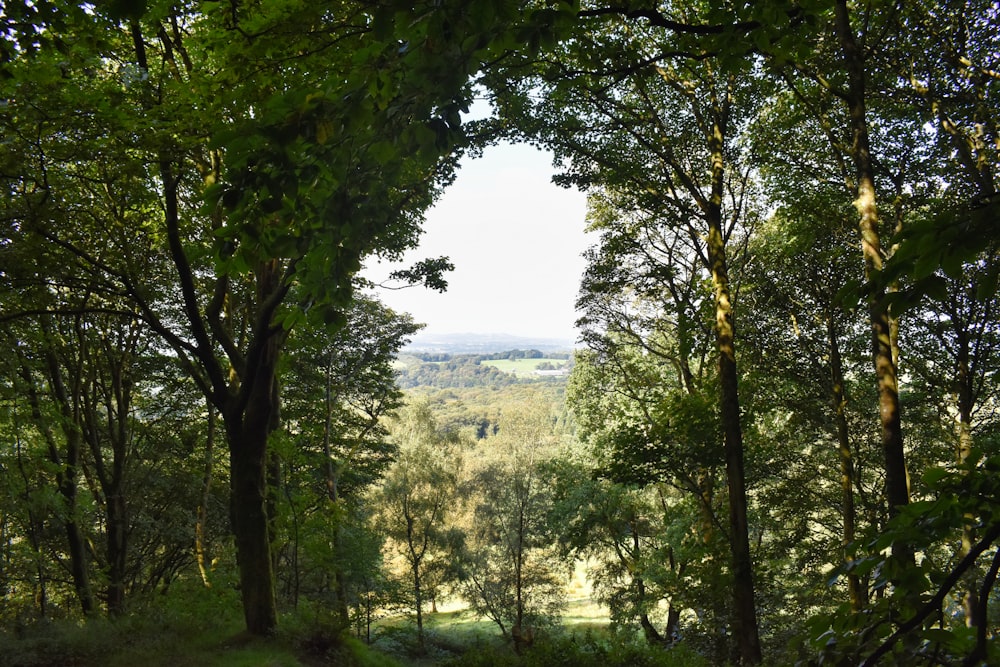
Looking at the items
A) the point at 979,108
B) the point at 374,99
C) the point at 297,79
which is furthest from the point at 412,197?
the point at 979,108

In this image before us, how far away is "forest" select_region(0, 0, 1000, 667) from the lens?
4.21ft

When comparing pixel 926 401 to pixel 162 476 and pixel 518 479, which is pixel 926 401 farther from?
pixel 162 476

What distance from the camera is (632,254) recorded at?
1063 centimetres

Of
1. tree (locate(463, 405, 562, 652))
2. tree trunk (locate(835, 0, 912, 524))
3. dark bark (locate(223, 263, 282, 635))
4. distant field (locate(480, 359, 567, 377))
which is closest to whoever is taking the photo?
tree trunk (locate(835, 0, 912, 524))

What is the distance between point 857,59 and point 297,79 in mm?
4853

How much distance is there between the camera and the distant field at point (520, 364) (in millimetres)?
159225

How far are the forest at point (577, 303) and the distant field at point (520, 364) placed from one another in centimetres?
13846

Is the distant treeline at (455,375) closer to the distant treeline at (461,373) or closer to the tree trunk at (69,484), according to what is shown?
the distant treeline at (461,373)

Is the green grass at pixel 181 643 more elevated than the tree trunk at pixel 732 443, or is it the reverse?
the tree trunk at pixel 732 443

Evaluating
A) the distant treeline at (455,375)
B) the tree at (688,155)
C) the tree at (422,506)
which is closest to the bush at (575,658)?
the tree at (688,155)

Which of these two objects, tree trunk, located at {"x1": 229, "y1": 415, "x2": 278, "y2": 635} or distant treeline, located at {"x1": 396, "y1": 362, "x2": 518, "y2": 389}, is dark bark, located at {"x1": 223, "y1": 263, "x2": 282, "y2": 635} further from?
distant treeline, located at {"x1": 396, "y1": 362, "x2": 518, "y2": 389}

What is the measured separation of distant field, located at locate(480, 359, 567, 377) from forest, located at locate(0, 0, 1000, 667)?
138 meters

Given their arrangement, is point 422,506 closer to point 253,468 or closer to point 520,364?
point 253,468

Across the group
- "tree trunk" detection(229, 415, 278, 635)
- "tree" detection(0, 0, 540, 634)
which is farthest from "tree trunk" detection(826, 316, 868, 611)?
"tree trunk" detection(229, 415, 278, 635)
